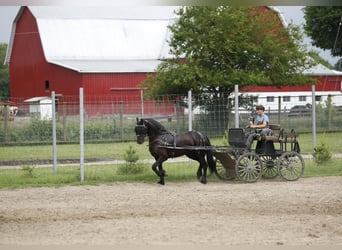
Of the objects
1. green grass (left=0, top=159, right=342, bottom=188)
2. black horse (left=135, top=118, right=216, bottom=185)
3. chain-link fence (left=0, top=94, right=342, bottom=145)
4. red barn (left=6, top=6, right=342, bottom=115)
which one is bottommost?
green grass (left=0, top=159, right=342, bottom=188)

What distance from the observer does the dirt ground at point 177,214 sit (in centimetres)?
907

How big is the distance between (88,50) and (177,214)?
3401 cm

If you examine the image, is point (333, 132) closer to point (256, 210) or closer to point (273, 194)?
point (273, 194)

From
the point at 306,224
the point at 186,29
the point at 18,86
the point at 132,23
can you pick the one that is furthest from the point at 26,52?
the point at 306,224

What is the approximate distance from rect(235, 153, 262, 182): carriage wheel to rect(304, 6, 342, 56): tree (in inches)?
1006

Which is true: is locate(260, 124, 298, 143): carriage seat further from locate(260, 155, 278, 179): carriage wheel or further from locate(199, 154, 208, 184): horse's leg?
locate(199, 154, 208, 184): horse's leg

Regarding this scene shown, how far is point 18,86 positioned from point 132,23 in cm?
856

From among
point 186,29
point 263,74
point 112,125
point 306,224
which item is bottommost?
point 306,224

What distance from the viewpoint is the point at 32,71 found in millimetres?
45719

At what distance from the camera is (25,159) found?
19.0 meters

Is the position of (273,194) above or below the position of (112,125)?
below

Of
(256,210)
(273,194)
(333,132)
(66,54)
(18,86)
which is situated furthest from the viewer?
(18,86)

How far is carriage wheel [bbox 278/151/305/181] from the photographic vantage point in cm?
1499

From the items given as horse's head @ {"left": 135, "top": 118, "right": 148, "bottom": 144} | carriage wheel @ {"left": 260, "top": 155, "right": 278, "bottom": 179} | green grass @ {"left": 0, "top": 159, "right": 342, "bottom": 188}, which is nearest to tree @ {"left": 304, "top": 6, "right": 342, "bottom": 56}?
green grass @ {"left": 0, "top": 159, "right": 342, "bottom": 188}
